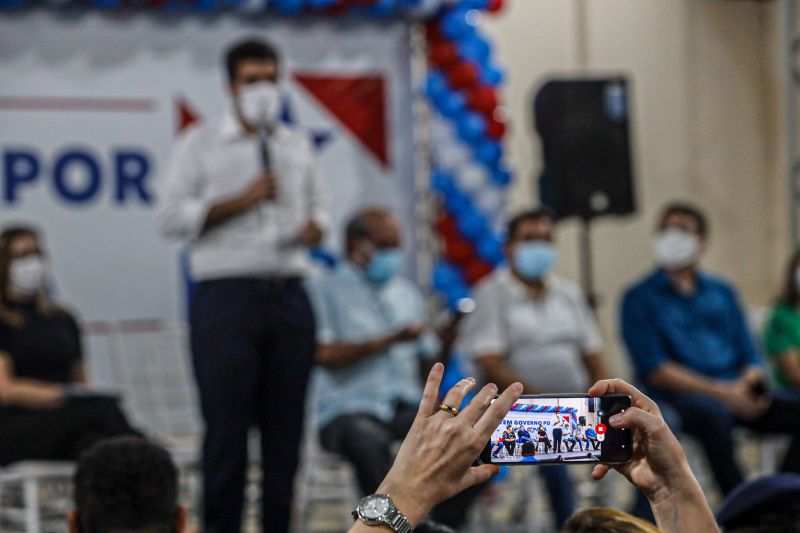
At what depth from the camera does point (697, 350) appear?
530 cm

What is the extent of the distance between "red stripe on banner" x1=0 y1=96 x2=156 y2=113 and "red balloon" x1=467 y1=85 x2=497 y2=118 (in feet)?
4.44

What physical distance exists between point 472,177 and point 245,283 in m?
2.33

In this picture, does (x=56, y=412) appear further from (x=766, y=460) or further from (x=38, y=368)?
(x=766, y=460)

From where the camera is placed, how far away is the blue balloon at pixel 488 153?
6.05m

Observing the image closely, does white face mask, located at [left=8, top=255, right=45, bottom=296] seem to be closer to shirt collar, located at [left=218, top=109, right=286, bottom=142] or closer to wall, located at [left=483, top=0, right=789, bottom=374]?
shirt collar, located at [left=218, top=109, right=286, bottom=142]

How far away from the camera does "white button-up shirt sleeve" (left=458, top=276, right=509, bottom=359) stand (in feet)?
16.3

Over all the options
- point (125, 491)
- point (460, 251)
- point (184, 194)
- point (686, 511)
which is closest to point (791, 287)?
point (460, 251)

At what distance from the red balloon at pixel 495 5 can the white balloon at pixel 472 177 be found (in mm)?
703

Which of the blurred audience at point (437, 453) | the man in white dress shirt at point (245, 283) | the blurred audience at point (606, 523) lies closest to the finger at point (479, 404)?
the blurred audience at point (437, 453)

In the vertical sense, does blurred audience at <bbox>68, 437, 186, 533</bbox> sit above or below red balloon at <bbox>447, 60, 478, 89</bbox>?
below

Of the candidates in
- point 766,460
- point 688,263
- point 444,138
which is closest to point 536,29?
point 444,138

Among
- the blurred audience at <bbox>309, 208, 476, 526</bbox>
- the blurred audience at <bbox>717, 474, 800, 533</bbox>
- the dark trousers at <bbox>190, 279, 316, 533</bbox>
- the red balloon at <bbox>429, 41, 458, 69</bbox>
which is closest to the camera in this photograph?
the blurred audience at <bbox>717, 474, 800, 533</bbox>

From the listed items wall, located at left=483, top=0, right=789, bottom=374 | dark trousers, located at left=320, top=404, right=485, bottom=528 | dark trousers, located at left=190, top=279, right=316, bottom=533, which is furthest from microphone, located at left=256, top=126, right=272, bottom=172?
wall, located at left=483, top=0, right=789, bottom=374

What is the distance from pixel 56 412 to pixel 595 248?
3745mm
